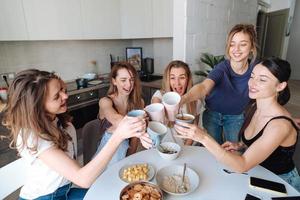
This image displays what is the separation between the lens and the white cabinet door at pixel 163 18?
9.69 feet

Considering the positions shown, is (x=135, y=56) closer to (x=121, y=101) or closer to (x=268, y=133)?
(x=121, y=101)

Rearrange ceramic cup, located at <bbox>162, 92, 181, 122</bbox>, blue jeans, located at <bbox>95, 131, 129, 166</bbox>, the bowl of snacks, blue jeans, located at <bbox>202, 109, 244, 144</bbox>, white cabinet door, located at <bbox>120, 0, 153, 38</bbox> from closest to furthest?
the bowl of snacks < ceramic cup, located at <bbox>162, 92, 181, 122</bbox> < blue jeans, located at <bbox>95, 131, 129, 166</bbox> < blue jeans, located at <bbox>202, 109, 244, 144</bbox> < white cabinet door, located at <bbox>120, 0, 153, 38</bbox>

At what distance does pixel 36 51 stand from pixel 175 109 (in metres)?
2.47

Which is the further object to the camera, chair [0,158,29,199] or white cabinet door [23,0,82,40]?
white cabinet door [23,0,82,40]

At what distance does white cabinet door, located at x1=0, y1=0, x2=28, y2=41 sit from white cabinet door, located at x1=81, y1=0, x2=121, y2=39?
30.5 inches

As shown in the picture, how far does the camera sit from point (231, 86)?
5.86 ft

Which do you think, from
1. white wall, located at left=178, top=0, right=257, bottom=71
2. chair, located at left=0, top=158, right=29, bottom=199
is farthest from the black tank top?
white wall, located at left=178, top=0, right=257, bottom=71

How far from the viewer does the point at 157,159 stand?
1.24 metres

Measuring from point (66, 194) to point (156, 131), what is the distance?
0.77m

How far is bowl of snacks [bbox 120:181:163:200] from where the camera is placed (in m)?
0.84

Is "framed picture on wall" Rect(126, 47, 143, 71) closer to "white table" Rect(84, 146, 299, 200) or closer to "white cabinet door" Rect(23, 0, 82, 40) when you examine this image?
"white cabinet door" Rect(23, 0, 82, 40)

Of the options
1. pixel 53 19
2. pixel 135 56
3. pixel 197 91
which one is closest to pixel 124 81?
pixel 197 91

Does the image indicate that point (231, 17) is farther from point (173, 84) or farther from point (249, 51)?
point (173, 84)

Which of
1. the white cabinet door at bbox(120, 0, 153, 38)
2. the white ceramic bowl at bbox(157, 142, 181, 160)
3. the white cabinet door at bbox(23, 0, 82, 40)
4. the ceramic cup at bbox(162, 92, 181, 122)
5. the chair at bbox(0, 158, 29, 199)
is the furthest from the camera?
the white cabinet door at bbox(120, 0, 153, 38)
